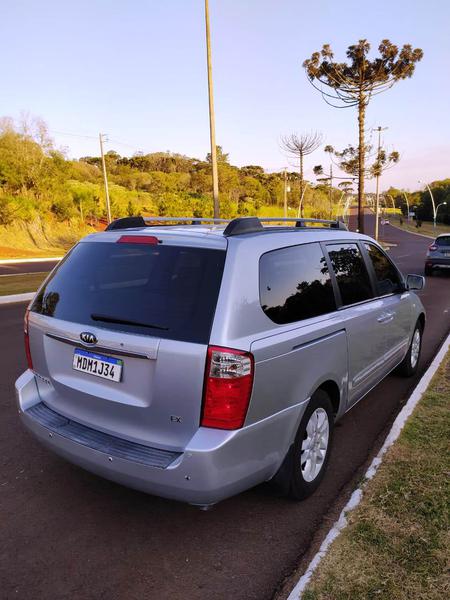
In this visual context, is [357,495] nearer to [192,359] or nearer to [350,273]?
[192,359]

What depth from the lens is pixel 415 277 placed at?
17.4ft

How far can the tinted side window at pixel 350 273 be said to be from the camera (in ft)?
11.9

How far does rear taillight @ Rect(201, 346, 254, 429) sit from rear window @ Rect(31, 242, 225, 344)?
0.13 meters

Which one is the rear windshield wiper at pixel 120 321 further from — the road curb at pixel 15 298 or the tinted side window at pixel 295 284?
the road curb at pixel 15 298

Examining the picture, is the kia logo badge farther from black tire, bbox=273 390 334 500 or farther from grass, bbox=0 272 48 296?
grass, bbox=0 272 48 296

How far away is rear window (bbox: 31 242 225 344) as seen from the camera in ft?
8.16

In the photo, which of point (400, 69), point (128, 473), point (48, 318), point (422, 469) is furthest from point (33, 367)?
point (400, 69)

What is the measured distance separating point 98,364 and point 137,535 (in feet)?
3.46

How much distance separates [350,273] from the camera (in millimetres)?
3857

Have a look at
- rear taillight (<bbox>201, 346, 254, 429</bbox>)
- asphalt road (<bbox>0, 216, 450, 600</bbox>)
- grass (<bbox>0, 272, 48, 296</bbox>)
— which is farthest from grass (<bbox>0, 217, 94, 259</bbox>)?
rear taillight (<bbox>201, 346, 254, 429</bbox>)

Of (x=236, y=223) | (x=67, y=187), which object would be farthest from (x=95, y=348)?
(x=67, y=187)

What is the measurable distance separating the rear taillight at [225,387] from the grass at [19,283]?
11.2 m

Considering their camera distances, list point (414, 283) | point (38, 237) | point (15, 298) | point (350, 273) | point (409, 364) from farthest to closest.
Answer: point (38, 237), point (15, 298), point (409, 364), point (414, 283), point (350, 273)

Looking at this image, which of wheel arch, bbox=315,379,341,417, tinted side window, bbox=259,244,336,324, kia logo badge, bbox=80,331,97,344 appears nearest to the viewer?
kia logo badge, bbox=80,331,97,344
